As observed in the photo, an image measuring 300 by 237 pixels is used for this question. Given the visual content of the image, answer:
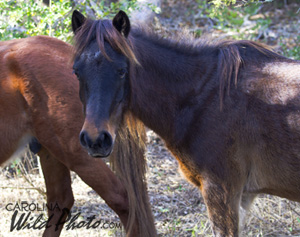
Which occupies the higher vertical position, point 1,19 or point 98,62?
point 98,62

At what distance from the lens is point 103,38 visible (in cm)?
269

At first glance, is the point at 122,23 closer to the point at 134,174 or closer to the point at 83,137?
the point at 83,137

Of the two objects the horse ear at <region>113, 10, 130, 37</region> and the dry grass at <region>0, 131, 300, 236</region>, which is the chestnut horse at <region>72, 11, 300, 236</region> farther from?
the dry grass at <region>0, 131, 300, 236</region>

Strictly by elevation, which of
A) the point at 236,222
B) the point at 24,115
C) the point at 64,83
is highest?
the point at 64,83

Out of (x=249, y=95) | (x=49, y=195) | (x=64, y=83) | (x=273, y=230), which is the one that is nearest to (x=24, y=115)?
Answer: (x=64, y=83)

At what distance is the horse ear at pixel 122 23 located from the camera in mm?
2752

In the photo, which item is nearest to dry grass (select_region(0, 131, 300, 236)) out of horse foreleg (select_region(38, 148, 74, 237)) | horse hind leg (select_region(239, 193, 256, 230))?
horse foreleg (select_region(38, 148, 74, 237))

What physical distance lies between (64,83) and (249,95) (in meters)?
1.58

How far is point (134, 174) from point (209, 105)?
3.50 feet

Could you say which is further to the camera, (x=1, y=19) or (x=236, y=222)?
(x=1, y=19)

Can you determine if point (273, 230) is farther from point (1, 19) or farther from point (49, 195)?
point (1, 19)

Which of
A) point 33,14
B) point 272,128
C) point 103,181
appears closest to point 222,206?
point 272,128

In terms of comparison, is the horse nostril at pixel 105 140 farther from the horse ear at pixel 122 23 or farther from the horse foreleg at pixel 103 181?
the horse foreleg at pixel 103 181

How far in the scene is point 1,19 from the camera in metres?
4.47
